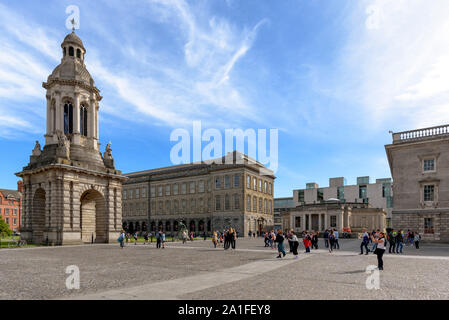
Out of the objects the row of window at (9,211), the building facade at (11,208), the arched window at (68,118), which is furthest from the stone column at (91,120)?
the row of window at (9,211)

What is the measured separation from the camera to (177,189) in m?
77.0

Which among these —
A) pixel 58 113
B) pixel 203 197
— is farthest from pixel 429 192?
pixel 203 197

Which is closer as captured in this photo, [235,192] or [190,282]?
Result: [190,282]

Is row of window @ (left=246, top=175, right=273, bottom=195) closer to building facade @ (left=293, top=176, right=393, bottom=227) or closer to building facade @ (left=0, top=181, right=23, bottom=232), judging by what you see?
building facade @ (left=293, top=176, right=393, bottom=227)

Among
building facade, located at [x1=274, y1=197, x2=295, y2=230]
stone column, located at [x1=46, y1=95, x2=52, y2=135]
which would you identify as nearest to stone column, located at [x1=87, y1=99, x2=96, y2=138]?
stone column, located at [x1=46, y1=95, x2=52, y2=135]

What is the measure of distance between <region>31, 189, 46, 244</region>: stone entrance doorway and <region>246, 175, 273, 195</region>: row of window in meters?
39.8

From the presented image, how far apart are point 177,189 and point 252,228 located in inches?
827

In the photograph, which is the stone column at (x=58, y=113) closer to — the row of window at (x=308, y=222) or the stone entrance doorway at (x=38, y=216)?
the stone entrance doorway at (x=38, y=216)

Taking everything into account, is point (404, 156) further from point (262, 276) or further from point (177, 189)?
point (177, 189)

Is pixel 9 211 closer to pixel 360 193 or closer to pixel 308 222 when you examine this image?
pixel 308 222
